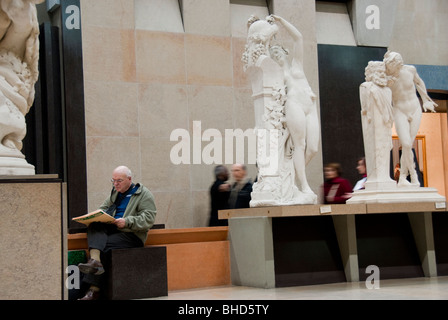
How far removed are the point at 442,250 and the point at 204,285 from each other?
3.22 meters

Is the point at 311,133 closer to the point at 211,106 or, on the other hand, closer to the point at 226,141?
the point at 226,141

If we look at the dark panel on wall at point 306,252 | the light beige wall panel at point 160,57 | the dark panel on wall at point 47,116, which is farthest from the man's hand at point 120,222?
the light beige wall panel at point 160,57

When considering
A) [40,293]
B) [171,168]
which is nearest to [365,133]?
[171,168]

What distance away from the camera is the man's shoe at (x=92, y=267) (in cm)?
709

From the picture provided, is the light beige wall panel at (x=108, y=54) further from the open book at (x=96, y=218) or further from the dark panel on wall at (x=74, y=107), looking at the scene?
the open book at (x=96, y=218)

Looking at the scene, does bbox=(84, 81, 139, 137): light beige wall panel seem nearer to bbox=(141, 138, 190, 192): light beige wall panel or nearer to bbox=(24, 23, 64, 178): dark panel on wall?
bbox=(141, 138, 190, 192): light beige wall panel

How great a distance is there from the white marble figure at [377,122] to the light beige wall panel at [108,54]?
4.23 metres

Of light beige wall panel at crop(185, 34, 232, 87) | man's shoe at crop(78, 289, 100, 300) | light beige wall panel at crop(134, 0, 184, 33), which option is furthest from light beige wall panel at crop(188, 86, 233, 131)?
man's shoe at crop(78, 289, 100, 300)

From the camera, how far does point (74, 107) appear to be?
37.4 ft

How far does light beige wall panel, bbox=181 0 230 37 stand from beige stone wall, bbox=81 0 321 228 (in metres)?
0.02

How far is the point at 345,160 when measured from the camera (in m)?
13.4

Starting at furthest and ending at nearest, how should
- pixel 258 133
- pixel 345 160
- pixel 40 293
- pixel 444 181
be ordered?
pixel 444 181 → pixel 345 160 → pixel 258 133 → pixel 40 293
